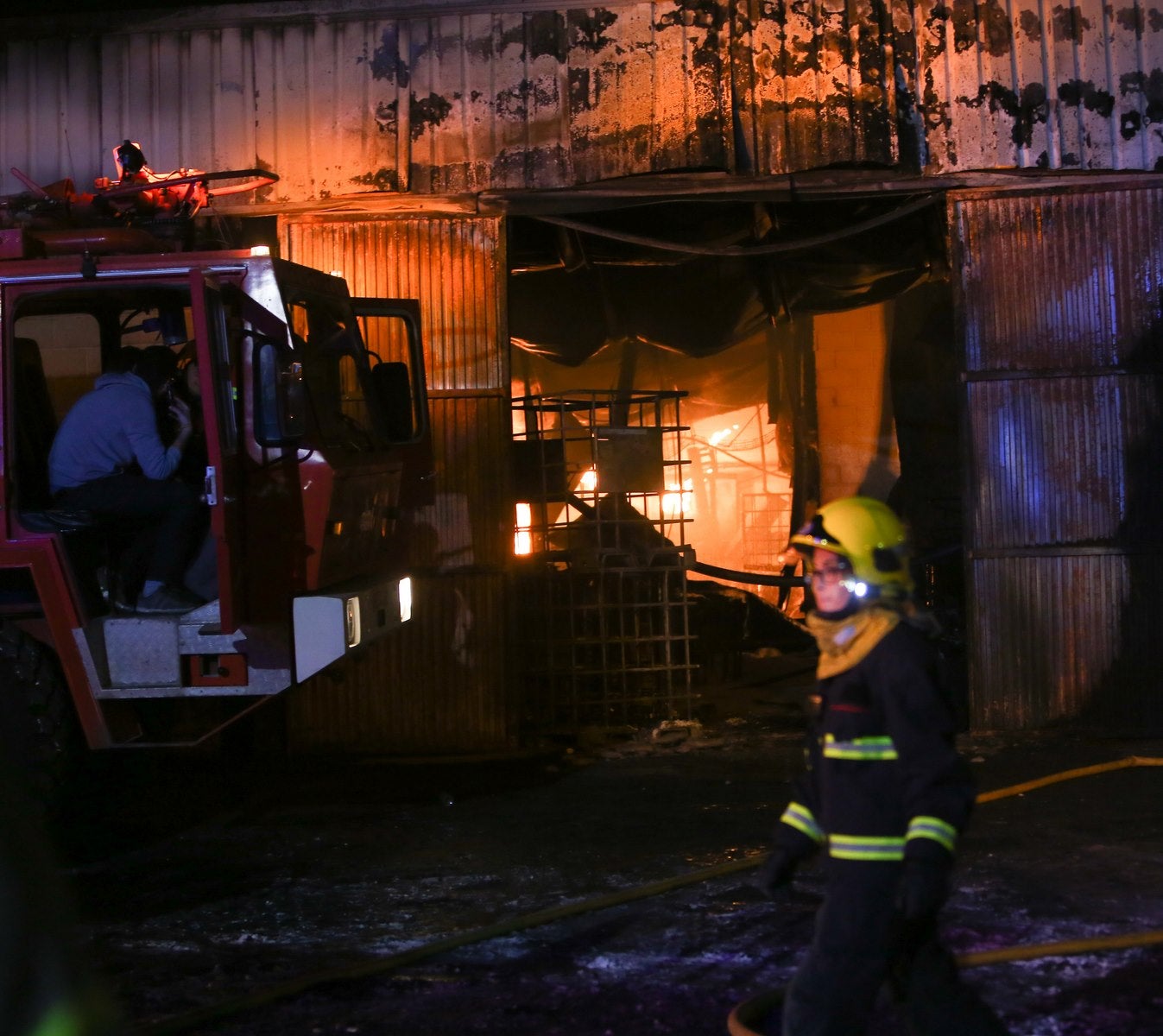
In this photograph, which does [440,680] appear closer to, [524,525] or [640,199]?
[524,525]

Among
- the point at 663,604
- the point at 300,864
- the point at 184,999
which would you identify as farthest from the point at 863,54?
the point at 184,999

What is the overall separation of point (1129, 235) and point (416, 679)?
5578 mm

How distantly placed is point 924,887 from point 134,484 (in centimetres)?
475

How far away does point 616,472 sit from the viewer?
955 cm

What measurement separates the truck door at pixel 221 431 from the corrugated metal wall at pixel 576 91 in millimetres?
2886

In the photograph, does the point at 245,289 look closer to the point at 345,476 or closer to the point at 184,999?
the point at 345,476

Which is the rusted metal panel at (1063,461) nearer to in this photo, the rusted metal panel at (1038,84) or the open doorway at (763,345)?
the open doorway at (763,345)

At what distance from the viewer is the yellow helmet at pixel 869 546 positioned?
124 inches

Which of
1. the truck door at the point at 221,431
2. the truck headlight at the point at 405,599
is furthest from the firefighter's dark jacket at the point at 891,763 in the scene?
the truck headlight at the point at 405,599

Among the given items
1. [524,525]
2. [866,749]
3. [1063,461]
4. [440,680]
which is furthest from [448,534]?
[866,749]

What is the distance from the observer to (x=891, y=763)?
3043mm

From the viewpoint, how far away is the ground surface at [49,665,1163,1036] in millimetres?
4320

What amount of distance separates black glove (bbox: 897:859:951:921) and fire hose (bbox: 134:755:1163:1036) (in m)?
1.14

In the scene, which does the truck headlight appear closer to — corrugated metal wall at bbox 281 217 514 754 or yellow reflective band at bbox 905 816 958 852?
corrugated metal wall at bbox 281 217 514 754
